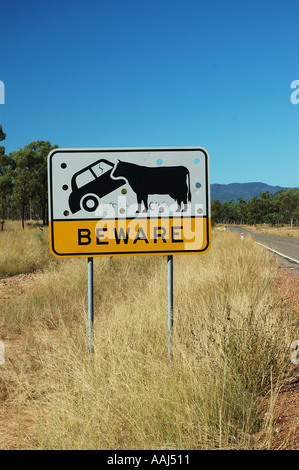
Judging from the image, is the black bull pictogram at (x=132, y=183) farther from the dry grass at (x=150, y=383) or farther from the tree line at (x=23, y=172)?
the tree line at (x=23, y=172)

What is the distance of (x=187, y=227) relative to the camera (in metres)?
3.77

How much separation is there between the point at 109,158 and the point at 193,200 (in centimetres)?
90

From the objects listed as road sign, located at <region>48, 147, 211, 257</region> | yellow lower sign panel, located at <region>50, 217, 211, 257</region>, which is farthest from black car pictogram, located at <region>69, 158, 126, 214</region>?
yellow lower sign panel, located at <region>50, 217, 211, 257</region>

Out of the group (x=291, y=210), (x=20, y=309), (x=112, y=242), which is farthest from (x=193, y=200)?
(x=291, y=210)

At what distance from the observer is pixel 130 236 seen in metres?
3.74

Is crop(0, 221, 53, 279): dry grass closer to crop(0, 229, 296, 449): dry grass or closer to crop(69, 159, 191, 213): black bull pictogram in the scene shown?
crop(0, 229, 296, 449): dry grass

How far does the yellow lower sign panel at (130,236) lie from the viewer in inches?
147

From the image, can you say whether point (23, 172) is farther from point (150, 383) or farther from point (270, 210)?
point (270, 210)

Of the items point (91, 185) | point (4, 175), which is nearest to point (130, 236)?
point (91, 185)

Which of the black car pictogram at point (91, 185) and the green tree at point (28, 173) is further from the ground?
the green tree at point (28, 173)

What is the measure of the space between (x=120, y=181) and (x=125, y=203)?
8.4 inches

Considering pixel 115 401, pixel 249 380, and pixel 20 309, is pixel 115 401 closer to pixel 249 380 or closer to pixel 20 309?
pixel 249 380

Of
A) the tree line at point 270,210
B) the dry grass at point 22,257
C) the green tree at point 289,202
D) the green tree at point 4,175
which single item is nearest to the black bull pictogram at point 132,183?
the dry grass at point 22,257
